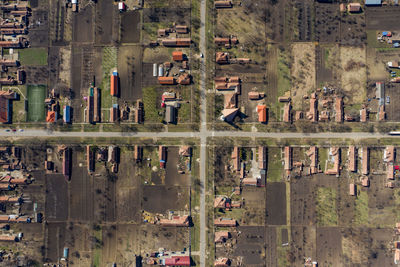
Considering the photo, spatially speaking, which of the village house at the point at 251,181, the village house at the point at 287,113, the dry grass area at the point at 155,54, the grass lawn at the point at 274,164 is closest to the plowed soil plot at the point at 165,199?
the village house at the point at 251,181

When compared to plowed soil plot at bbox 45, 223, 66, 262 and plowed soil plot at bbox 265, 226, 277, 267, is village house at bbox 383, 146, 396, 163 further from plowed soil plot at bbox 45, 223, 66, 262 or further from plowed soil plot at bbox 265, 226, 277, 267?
plowed soil plot at bbox 45, 223, 66, 262

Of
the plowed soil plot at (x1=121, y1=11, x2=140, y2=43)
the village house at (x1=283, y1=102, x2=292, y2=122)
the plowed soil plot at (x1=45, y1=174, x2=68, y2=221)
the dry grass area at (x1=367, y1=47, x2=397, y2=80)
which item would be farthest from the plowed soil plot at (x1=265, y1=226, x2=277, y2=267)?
the plowed soil plot at (x1=121, y1=11, x2=140, y2=43)

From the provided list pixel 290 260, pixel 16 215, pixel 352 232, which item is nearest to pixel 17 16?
pixel 16 215

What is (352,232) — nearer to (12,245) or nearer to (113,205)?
(113,205)

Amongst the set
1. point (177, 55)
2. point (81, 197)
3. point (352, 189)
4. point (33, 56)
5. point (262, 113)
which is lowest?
point (81, 197)

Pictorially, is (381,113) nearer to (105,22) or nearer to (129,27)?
(129,27)

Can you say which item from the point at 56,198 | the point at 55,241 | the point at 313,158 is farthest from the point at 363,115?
the point at 55,241
